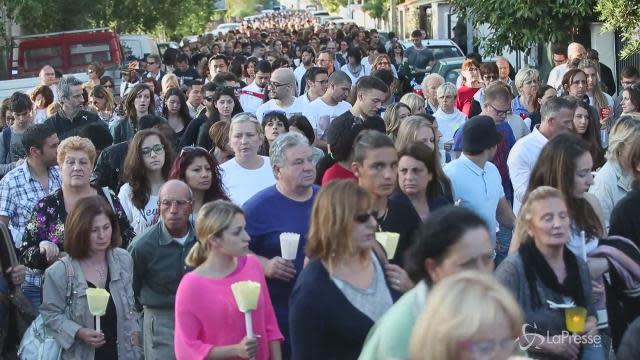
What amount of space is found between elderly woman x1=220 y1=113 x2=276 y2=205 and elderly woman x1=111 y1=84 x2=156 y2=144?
4.00 metres

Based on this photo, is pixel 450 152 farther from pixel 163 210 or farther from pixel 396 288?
pixel 396 288

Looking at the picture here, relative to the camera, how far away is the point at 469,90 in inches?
620

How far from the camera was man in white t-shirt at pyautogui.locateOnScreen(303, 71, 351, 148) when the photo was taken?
1331 centimetres

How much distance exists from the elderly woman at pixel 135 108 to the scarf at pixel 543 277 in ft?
25.0

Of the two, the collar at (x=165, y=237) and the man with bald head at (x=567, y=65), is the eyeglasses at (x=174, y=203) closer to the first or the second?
the collar at (x=165, y=237)

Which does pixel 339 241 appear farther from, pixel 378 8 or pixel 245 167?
pixel 378 8

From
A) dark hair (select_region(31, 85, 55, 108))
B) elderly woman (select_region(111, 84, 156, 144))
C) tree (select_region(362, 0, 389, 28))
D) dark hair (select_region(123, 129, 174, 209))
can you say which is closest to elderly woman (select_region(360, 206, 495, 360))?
dark hair (select_region(123, 129, 174, 209))

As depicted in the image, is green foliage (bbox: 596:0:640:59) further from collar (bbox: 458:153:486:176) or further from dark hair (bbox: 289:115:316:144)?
collar (bbox: 458:153:486:176)

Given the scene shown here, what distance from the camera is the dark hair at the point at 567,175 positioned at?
23.5ft

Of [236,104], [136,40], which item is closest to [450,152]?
[236,104]

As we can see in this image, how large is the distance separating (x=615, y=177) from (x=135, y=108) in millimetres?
6321

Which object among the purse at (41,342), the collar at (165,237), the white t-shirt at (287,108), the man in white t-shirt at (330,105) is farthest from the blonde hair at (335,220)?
the white t-shirt at (287,108)

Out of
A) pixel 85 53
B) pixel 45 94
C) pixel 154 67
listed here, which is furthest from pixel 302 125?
pixel 85 53

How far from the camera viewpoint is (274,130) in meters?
11.2
